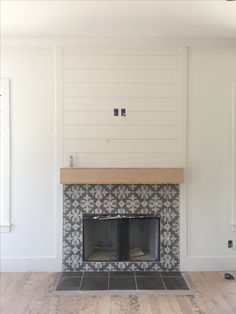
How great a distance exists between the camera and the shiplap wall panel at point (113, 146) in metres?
3.93

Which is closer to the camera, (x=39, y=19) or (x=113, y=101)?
(x=39, y=19)

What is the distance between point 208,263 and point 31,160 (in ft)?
7.79

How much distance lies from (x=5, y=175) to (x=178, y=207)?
6.64 feet

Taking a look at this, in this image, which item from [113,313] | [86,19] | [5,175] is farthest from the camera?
[5,175]

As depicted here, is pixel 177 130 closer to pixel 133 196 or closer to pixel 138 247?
pixel 133 196

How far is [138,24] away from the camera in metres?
3.52

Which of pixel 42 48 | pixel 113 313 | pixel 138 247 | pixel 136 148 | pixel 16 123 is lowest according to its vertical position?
pixel 113 313

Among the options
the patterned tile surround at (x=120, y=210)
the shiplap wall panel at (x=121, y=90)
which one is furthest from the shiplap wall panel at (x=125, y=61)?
the patterned tile surround at (x=120, y=210)

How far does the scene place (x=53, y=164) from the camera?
155 inches

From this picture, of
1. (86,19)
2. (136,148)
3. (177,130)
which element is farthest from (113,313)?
(86,19)

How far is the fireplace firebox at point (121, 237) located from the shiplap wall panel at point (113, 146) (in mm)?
751

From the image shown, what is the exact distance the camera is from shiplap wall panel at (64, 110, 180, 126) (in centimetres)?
392

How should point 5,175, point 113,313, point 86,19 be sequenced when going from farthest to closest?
point 5,175 → point 86,19 → point 113,313

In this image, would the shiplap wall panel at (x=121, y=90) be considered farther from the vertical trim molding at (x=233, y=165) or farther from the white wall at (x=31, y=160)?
the vertical trim molding at (x=233, y=165)
